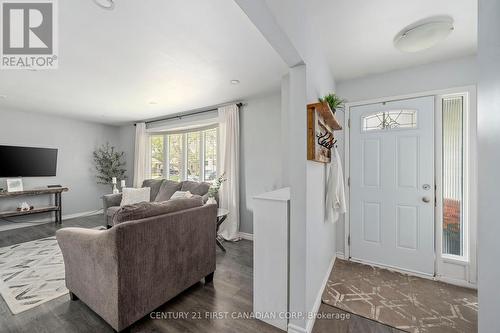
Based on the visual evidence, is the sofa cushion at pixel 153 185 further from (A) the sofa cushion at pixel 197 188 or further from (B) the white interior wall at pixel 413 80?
(B) the white interior wall at pixel 413 80

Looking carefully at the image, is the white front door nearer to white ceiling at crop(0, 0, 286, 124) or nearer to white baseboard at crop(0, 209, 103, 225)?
white ceiling at crop(0, 0, 286, 124)

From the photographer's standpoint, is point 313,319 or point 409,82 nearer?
point 313,319

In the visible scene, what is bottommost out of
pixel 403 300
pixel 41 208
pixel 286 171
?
pixel 403 300

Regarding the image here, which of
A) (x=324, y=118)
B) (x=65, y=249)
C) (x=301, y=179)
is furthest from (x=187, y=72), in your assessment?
(x=65, y=249)

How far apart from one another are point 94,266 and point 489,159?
2.25m

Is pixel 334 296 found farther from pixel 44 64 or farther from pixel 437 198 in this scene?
pixel 44 64

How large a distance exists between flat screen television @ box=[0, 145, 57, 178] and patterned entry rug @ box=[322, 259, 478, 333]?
590 centimetres

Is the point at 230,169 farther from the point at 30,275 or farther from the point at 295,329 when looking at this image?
the point at 30,275

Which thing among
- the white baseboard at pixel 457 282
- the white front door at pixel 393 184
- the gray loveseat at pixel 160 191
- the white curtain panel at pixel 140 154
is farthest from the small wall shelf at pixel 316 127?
the white curtain panel at pixel 140 154

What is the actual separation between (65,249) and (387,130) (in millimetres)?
3623

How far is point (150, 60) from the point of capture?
2.29 meters

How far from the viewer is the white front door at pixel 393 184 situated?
7.90ft

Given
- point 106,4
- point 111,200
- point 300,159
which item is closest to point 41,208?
point 111,200

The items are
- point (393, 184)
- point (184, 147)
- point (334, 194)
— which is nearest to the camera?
point (334, 194)
